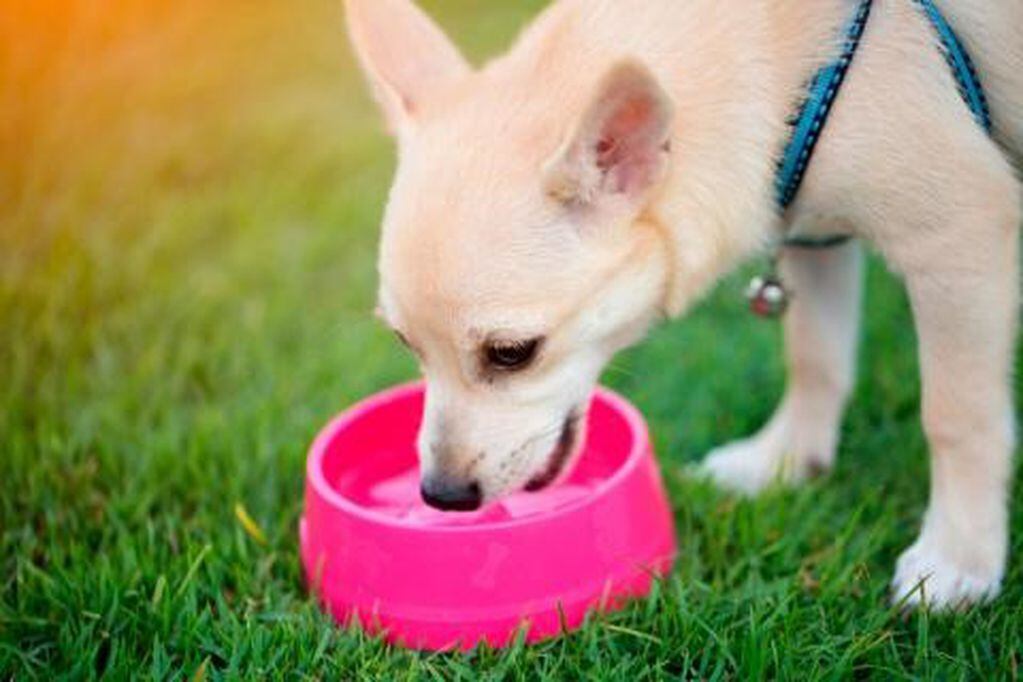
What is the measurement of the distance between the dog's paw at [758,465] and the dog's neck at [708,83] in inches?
37.1

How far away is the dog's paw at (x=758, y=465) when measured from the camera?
3.50 m

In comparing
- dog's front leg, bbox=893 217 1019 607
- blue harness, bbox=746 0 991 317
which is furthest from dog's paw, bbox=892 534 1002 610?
blue harness, bbox=746 0 991 317

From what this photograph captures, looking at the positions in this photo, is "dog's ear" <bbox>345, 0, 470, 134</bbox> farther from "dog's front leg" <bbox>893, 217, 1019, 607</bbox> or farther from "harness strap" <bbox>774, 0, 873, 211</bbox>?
"dog's front leg" <bbox>893, 217, 1019, 607</bbox>

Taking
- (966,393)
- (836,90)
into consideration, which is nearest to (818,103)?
(836,90)

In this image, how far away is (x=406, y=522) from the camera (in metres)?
2.76

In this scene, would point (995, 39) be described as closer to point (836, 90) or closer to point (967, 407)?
point (836, 90)

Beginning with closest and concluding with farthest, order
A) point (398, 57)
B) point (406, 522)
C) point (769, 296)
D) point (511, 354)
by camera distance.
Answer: point (511, 354), point (406, 522), point (398, 57), point (769, 296)

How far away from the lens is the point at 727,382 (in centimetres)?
407

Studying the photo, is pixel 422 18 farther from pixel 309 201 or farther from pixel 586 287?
pixel 309 201

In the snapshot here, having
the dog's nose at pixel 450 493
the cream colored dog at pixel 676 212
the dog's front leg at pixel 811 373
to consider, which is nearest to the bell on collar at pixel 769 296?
the dog's front leg at pixel 811 373

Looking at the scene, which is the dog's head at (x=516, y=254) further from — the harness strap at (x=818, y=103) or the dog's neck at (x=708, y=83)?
the harness strap at (x=818, y=103)

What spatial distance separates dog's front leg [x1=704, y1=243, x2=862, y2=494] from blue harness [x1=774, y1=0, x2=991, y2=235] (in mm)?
746

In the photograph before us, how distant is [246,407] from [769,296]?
1.71 meters

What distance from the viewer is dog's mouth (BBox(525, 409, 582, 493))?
2916 millimetres
